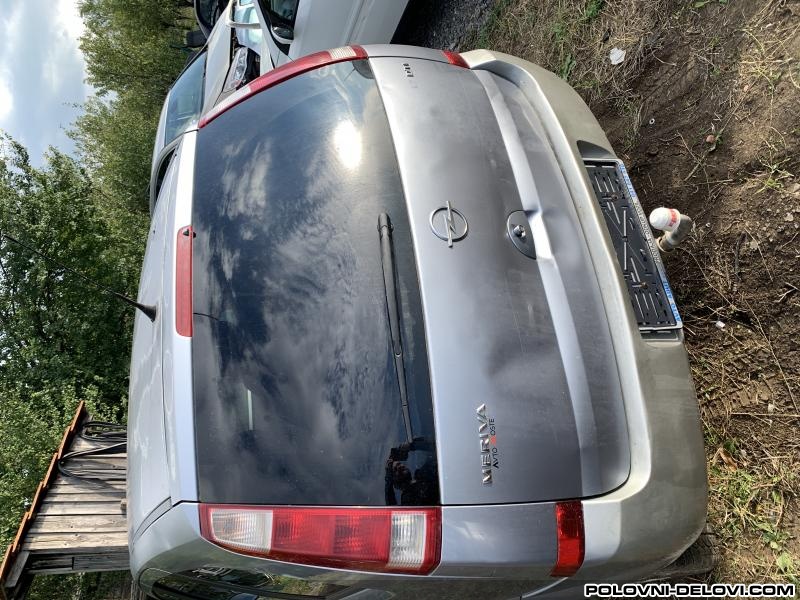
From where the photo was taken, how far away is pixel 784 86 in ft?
7.73

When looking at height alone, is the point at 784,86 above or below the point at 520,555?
above

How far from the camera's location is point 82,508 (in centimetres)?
386

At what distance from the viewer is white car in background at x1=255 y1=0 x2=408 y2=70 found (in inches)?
164

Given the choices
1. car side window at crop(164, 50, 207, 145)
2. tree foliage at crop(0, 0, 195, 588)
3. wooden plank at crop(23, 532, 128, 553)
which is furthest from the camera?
tree foliage at crop(0, 0, 195, 588)

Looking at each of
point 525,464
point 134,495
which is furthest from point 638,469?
point 134,495

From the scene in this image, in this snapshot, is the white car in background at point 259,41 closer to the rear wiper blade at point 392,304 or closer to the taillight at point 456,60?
the taillight at point 456,60

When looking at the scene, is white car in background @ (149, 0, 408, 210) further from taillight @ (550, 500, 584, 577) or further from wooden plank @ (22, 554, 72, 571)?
taillight @ (550, 500, 584, 577)

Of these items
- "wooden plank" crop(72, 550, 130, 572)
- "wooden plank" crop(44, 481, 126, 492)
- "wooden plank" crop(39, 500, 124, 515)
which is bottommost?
"wooden plank" crop(72, 550, 130, 572)

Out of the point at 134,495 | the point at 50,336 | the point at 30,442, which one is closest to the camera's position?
the point at 134,495

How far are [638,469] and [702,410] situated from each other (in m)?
1.03

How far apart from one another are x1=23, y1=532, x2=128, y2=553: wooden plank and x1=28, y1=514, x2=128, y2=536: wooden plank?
4 centimetres

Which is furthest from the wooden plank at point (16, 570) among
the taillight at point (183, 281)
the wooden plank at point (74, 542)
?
the taillight at point (183, 281)

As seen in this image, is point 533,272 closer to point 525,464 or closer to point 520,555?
point 525,464

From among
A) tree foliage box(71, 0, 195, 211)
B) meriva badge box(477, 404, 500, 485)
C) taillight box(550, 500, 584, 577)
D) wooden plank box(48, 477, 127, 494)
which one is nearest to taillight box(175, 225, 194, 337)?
meriva badge box(477, 404, 500, 485)
